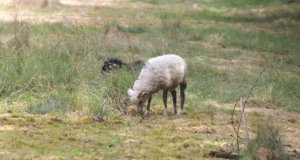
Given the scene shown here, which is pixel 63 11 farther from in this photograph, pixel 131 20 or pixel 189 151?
pixel 189 151

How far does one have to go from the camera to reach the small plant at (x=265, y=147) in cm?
681

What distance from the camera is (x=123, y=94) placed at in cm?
1000

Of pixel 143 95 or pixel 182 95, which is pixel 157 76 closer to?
pixel 143 95

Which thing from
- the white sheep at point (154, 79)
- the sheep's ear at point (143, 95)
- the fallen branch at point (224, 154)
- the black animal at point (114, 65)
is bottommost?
the black animal at point (114, 65)

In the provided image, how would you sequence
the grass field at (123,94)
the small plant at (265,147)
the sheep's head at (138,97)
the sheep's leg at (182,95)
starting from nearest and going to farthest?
the small plant at (265,147)
the grass field at (123,94)
the sheep's head at (138,97)
the sheep's leg at (182,95)

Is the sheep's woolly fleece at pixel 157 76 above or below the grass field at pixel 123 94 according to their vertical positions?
above

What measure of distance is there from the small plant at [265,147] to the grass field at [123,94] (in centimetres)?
63

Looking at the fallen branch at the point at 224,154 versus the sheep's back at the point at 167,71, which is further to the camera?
the sheep's back at the point at 167,71

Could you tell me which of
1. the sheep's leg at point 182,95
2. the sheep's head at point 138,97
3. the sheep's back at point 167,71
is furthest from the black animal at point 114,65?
the sheep's head at point 138,97

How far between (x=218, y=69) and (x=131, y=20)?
30.1 feet

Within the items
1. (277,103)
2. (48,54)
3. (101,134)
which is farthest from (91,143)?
(277,103)

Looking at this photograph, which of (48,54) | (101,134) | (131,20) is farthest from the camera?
(131,20)

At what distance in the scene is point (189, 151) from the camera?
24.7 feet

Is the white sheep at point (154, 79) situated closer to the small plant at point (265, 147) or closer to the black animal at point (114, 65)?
the black animal at point (114, 65)
